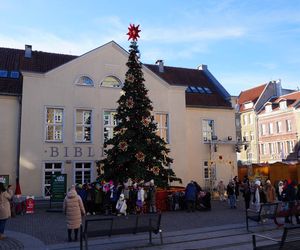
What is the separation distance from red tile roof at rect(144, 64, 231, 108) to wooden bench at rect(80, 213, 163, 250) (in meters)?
20.7

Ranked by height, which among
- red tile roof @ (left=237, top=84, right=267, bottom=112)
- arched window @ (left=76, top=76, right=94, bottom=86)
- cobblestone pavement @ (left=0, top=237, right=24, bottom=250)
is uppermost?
red tile roof @ (left=237, top=84, right=267, bottom=112)

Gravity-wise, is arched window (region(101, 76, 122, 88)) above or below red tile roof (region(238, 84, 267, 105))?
below

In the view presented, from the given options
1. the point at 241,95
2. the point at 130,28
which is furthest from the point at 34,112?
the point at 241,95

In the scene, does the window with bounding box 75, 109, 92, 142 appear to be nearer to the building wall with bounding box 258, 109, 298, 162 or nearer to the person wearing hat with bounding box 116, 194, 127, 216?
the person wearing hat with bounding box 116, 194, 127, 216

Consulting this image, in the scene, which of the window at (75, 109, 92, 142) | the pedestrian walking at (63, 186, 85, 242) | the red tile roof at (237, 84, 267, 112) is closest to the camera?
the pedestrian walking at (63, 186, 85, 242)

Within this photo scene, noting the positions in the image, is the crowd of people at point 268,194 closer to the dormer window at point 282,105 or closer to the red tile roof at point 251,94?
the dormer window at point 282,105

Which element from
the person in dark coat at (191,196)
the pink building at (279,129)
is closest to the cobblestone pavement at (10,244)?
the person in dark coat at (191,196)

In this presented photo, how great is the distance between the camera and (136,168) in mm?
20094

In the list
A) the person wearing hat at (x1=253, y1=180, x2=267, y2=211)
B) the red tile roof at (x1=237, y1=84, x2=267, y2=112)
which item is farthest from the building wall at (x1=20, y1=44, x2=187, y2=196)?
the red tile roof at (x1=237, y1=84, x2=267, y2=112)

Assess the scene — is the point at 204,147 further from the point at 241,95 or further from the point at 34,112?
the point at 241,95

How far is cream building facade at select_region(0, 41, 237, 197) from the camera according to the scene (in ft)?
79.5

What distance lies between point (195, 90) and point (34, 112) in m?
14.9

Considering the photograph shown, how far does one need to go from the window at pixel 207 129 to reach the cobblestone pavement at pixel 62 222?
1225 centimetres

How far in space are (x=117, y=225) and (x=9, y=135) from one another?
53.8 feet
